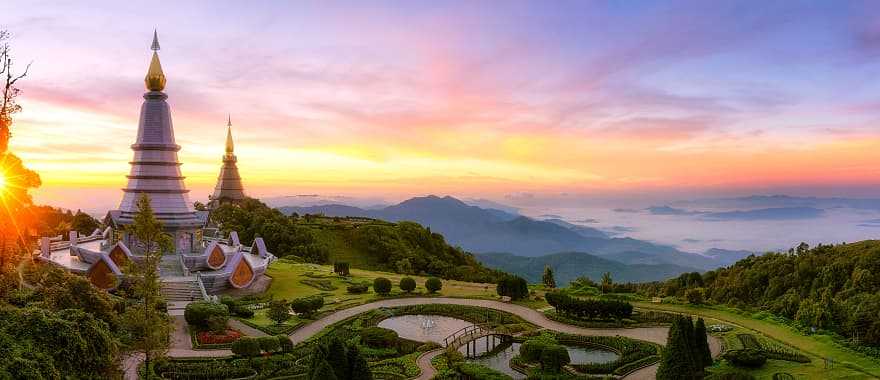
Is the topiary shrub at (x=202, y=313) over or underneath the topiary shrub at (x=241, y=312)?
over

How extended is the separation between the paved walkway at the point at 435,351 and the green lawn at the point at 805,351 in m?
3.32

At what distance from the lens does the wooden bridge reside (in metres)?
27.9

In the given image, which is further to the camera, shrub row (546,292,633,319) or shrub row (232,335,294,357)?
shrub row (546,292,633,319)

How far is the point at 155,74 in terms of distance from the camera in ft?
145

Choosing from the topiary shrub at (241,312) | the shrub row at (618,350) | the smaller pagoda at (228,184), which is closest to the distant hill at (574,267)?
the smaller pagoda at (228,184)

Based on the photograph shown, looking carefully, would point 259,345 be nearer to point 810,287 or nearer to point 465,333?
point 465,333

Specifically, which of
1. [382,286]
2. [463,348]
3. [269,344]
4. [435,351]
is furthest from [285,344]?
[382,286]

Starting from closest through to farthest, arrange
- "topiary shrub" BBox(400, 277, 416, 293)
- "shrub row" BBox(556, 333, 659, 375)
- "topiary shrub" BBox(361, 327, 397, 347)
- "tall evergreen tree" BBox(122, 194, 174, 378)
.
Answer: "tall evergreen tree" BBox(122, 194, 174, 378)
"shrub row" BBox(556, 333, 659, 375)
"topiary shrub" BBox(361, 327, 397, 347)
"topiary shrub" BBox(400, 277, 416, 293)

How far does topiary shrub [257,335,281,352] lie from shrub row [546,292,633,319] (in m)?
17.1

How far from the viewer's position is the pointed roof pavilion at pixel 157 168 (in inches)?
1667

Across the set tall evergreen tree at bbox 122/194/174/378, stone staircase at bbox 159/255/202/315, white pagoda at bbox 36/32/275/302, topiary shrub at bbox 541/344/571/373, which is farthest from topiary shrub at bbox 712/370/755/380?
white pagoda at bbox 36/32/275/302

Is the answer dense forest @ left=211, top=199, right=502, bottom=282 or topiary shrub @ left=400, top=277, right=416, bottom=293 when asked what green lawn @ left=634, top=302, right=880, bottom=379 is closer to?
topiary shrub @ left=400, top=277, right=416, bottom=293

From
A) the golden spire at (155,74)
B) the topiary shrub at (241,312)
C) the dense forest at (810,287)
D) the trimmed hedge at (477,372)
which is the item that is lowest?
the topiary shrub at (241,312)

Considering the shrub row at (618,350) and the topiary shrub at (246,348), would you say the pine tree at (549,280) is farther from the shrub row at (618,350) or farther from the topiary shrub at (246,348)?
the topiary shrub at (246,348)
